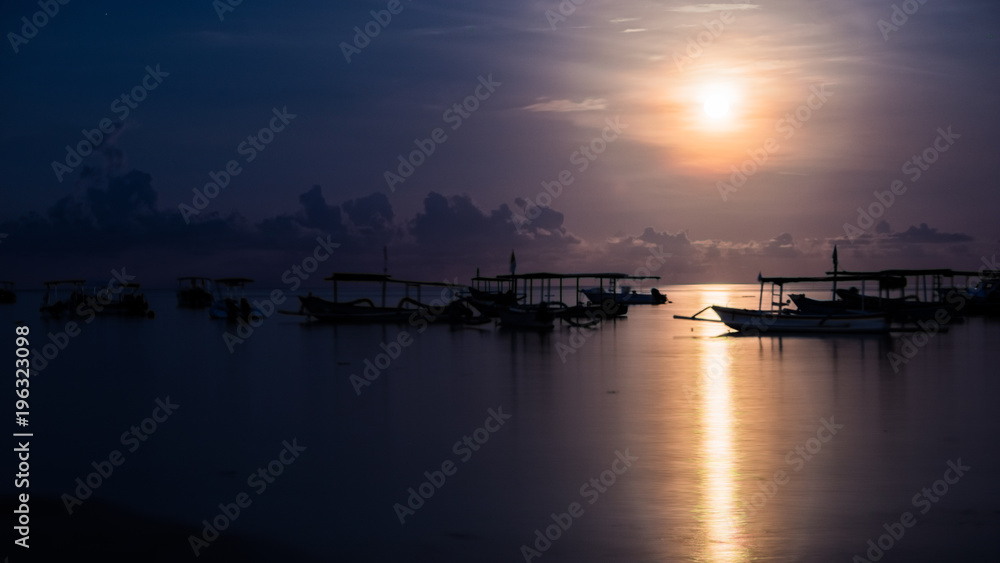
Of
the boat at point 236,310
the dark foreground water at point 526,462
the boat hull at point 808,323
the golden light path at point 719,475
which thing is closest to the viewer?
the golden light path at point 719,475

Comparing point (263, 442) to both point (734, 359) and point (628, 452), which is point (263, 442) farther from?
point (734, 359)

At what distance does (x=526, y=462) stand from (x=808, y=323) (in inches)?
1284

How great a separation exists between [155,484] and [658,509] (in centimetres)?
729

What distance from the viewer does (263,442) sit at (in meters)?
16.2

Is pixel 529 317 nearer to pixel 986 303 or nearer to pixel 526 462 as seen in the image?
pixel 526 462

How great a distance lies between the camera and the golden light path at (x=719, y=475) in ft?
31.0

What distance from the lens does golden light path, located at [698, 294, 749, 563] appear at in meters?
9.45

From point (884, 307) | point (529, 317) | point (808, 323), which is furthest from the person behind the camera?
point (884, 307)

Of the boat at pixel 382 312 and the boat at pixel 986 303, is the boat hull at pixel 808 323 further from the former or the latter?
the boat at pixel 986 303

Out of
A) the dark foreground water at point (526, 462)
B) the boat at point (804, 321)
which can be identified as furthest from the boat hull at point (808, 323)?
the dark foreground water at point (526, 462)

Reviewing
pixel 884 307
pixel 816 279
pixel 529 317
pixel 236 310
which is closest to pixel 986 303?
pixel 884 307

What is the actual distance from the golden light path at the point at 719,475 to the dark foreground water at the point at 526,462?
0.05 m

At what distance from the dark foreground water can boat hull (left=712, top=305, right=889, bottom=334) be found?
11.9 m

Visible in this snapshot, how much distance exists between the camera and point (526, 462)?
14.2 meters
